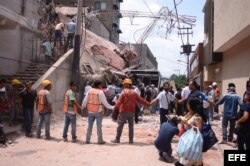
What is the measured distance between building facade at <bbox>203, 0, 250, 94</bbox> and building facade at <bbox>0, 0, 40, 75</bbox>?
27.5 ft

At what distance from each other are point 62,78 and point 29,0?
4579 mm

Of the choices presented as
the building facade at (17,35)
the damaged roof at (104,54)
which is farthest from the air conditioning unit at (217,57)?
the building facade at (17,35)

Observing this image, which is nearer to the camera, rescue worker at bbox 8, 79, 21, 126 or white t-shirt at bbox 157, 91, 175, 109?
white t-shirt at bbox 157, 91, 175, 109

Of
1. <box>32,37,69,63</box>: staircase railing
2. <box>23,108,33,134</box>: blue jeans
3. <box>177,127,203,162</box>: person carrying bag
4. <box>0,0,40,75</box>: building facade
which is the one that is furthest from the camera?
<box>32,37,69,63</box>: staircase railing

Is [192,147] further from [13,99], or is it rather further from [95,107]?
[13,99]

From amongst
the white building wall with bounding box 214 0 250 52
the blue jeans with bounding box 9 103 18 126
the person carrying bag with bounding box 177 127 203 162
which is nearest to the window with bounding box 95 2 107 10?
the white building wall with bounding box 214 0 250 52

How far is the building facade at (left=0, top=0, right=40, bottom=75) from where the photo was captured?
1559 centimetres

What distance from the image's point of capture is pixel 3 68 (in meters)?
16.4

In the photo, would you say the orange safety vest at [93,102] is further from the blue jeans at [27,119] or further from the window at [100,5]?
the window at [100,5]

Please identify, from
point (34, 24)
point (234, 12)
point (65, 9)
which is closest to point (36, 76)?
point (34, 24)

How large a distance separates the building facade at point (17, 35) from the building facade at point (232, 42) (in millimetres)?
8368

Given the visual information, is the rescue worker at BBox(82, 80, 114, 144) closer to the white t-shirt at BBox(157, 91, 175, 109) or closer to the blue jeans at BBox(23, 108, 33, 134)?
the white t-shirt at BBox(157, 91, 175, 109)

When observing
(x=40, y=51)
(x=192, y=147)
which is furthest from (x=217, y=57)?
(x=192, y=147)

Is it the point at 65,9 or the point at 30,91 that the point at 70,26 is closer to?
the point at 30,91
